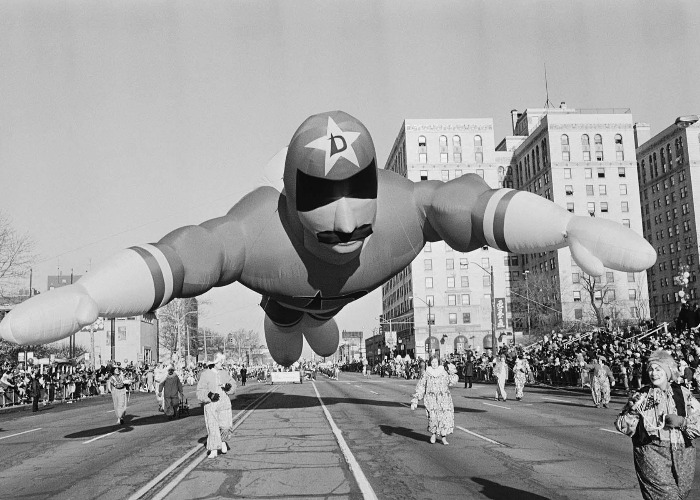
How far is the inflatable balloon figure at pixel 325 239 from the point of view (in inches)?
275

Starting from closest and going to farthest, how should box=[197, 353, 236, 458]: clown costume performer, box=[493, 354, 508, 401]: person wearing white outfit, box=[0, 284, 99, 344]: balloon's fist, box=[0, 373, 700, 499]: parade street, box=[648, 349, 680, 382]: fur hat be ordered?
1. box=[648, 349, 680, 382]: fur hat
2. box=[0, 284, 99, 344]: balloon's fist
3. box=[0, 373, 700, 499]: parade street
4. box=[197, 353, 236, 458]: clown costume performer
5. box=[493, 354, 508, 401]: person wearing white outfit

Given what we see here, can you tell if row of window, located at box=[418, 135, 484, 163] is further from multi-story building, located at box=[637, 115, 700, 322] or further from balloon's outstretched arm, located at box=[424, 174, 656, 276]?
balloon's outstretched arm, located at box=[424, 174, 656, 276]

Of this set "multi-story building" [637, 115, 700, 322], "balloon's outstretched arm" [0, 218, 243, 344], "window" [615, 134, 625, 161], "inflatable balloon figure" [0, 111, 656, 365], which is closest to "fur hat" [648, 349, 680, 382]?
"inflatable balloon figure" [0, 111, 656, 365]

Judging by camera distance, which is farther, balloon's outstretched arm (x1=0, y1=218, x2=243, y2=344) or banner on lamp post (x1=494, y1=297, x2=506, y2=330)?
banner on lamp post (x1=494, y1=297, x2=506, y2=330)

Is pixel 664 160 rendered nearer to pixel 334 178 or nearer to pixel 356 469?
pixel 356 469

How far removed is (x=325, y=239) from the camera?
7.39 m

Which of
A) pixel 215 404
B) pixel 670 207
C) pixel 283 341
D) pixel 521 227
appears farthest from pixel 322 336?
pixel 670 207

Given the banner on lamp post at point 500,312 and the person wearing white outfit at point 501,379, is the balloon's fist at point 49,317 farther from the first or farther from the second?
the banner on lamp post at point 500,312

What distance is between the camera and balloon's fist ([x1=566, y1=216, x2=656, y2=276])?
689cm

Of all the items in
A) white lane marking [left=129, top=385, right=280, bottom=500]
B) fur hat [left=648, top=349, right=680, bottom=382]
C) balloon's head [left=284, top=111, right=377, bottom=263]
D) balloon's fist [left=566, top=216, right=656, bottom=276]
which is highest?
balloon's head [left=284, top=111, right=377, bottom=263]

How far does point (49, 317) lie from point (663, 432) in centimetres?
545

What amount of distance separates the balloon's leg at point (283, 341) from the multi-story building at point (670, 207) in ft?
247

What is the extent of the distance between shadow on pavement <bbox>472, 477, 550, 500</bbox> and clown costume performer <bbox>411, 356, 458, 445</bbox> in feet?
12.0

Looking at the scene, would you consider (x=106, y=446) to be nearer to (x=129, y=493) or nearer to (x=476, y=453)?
(x=129, y=493)
